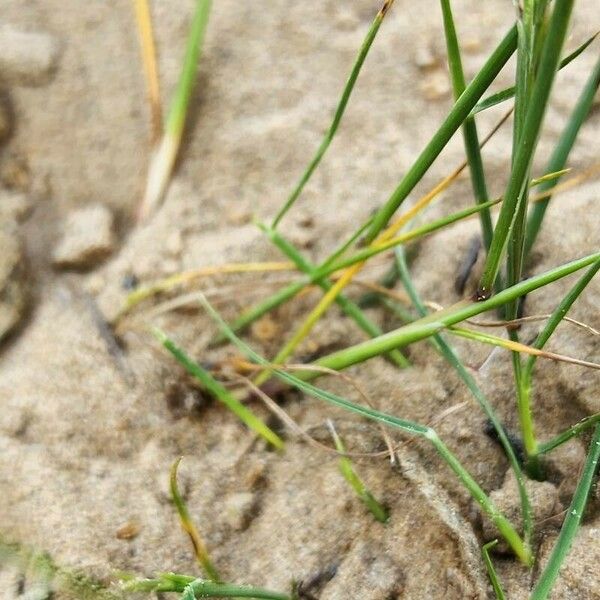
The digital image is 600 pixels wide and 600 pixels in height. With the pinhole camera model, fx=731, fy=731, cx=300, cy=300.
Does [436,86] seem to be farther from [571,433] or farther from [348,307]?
[571,433]

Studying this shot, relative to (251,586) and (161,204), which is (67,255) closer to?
(161,204)

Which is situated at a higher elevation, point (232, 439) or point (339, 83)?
point (339, 83)

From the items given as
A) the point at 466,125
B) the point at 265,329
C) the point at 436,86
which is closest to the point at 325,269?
the point at 265,329


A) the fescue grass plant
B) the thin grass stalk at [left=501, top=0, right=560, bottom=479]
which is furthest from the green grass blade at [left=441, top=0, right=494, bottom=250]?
the thin grass stalk at [left=501, top=0, right=560, bottom=479]

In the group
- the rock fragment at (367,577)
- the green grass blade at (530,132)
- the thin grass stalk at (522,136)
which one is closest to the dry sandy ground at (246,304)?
the rock fragment at (367,577)

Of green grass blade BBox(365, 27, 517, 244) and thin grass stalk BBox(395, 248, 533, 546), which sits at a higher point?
green grass blade BBox(365, 27, 517, 244)

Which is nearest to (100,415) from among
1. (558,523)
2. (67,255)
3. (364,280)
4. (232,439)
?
(232,439)

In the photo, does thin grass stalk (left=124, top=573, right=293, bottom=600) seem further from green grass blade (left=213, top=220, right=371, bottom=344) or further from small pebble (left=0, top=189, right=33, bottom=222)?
small pebble (left=0, top=189, right=33, bottom=222)
